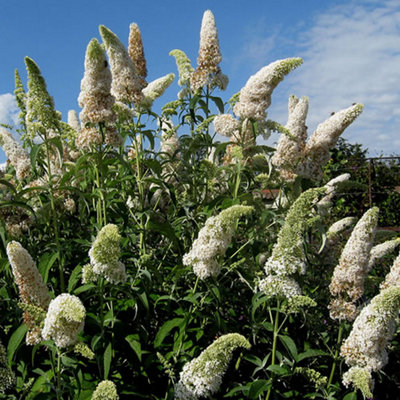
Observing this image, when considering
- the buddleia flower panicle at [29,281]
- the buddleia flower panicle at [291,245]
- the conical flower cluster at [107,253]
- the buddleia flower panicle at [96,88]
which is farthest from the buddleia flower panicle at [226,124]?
the buddleia flower panicle at [29,281]

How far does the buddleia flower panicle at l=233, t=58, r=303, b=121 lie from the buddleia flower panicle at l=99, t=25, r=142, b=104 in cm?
79

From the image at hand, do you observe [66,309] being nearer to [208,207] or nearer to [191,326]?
[191,326]

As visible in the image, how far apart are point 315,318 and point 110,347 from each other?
57.4 inches

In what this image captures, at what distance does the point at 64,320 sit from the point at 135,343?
812mm

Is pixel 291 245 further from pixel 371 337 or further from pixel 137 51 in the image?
pixel 137 51

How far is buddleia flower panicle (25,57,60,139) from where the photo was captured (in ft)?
10.9

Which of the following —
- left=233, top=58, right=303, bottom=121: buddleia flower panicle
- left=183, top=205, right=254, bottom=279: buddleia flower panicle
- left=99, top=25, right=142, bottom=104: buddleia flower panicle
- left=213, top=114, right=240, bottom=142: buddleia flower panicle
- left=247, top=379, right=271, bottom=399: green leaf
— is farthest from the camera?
left=213, top=114, right=240, bottom=142: buddleia flower panicle

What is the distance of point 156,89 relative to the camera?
4.16 meters

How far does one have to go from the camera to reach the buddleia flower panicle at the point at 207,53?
4.12 meters

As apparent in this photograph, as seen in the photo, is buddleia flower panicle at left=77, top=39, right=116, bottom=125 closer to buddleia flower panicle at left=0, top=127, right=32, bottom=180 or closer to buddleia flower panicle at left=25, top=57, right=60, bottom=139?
buddleia flower panicle at left=25, top=57, right=60, bottom=139

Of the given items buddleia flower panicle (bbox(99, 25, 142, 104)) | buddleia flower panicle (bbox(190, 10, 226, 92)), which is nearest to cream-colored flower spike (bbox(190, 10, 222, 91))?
buddleia flower panicle (bbox(190, 10, 226, 92))

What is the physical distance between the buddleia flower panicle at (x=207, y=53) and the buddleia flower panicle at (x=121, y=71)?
2.15 feet

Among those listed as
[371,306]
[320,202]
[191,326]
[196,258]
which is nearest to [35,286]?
[196,258]

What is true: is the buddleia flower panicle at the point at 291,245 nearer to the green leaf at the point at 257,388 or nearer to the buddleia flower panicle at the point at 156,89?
the green leaf at the point at 257,388
